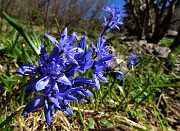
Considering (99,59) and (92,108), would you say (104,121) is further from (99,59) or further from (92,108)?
(99,59)

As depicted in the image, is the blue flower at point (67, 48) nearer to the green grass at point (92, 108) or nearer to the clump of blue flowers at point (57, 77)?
the clump of blue flowers at point (57, 77)

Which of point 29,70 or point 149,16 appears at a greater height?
point 149,16

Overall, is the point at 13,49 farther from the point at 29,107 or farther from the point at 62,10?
the point at 62,10

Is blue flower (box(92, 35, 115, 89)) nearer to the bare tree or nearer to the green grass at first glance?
the green grass

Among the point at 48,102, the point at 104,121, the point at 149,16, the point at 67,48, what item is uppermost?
the point at 149,16

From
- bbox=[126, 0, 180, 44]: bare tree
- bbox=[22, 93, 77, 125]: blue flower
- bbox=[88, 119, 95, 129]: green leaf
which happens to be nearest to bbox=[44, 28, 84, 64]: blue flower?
bbox=[22, 93, 77, 125]: blue flower

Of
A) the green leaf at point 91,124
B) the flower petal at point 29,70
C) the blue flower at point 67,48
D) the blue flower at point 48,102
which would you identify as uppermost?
the blue flower at point 67,48

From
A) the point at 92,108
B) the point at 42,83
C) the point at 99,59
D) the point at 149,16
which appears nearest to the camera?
the point at 42,83

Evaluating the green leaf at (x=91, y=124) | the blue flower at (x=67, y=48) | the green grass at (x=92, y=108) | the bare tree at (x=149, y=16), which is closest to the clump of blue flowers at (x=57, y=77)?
the blue flower at (x=67, y=48)

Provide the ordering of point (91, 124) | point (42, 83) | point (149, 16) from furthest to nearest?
point (149, 16), point (91, 124), point (42, 83)

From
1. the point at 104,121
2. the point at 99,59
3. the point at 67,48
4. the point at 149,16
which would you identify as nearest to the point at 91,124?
the point at 104,121

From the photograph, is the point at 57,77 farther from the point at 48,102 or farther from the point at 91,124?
the point at 91,124

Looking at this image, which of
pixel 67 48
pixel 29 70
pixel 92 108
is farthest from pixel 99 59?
pixel 92 108

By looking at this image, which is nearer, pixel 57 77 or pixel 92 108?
pixel 57 77
